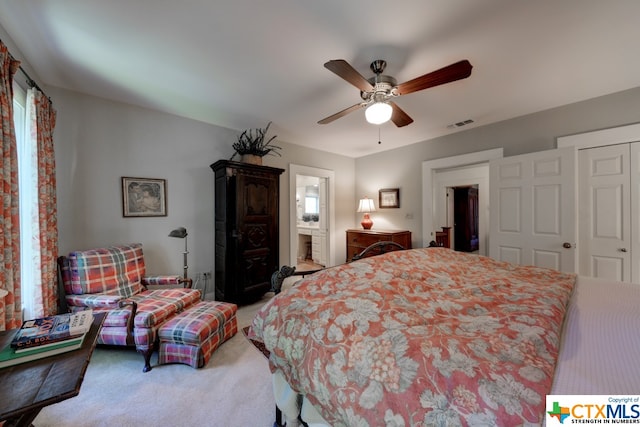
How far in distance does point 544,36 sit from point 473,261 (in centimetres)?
167

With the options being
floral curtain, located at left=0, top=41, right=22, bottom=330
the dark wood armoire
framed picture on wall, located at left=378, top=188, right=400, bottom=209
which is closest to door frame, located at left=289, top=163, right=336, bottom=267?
the dark wood armoire

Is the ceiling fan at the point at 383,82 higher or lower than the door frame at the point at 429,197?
higher

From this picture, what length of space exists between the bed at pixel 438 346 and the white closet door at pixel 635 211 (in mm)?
1616

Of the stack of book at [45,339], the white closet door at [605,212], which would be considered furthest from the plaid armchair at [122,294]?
the white closet door at [605,212]

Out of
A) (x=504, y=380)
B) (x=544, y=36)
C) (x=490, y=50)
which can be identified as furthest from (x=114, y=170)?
(x=544, y=36)

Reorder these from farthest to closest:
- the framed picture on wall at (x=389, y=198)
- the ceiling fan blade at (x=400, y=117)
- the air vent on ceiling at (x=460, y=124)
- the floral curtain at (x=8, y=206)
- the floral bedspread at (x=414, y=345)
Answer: the framed picture on wall at (x=389, y=198) < the air vent on ceiling at (x=460, y=124) < the ceiling fan blade at (x=400, y=117) < the floral curtain at (x=8, y=206) < the floral bedspread at (x=414, y=345)

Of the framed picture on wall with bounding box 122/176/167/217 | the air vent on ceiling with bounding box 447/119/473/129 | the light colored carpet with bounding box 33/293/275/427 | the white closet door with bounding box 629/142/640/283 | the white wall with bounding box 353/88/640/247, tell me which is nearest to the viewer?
the light colored carpet with bounding box 33/293/275/427

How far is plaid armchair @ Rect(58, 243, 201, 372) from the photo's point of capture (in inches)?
75.7

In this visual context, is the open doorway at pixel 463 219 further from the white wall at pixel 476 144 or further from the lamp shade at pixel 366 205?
the lamp shade at pixel 366 205

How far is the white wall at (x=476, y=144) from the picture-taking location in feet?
8.09

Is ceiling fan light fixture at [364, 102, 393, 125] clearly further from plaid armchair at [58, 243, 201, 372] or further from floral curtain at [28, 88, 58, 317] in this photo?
floral curtain at [28, 88, 58, 317]

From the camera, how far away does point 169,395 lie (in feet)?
5.39

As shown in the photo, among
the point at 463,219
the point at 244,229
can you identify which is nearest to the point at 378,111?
the point at 244,229

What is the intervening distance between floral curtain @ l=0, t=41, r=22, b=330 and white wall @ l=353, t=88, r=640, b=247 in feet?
14.3
